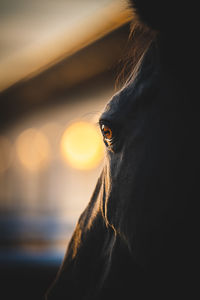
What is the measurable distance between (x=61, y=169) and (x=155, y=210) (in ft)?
23.8

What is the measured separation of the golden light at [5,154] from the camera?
9359 millimetres

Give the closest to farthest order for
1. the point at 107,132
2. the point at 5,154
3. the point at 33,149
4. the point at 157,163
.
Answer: the point at 157,163
the point at 107,132
the point at 33,149
the point at 5,154

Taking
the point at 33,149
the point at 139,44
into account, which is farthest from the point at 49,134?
the point at 139,44

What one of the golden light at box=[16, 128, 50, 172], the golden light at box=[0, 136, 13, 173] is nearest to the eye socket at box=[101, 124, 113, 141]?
the golden light at box=[16, 128, 50, 172]

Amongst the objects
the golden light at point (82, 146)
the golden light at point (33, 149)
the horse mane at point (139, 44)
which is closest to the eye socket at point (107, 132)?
the horse mane at point (139, 44)

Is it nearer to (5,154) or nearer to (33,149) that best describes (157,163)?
(33,149)

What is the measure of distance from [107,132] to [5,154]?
936 centimetres

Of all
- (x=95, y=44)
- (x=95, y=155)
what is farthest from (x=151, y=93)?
(x=95, y=155)

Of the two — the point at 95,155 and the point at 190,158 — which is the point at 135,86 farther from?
the point at 95,155

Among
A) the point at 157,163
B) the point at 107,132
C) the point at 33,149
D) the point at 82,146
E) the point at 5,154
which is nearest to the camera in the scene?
the point at 157,163

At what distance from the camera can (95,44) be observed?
2.81m

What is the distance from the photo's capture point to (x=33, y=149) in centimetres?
874

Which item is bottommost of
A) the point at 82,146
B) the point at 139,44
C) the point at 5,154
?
the point at 139,44

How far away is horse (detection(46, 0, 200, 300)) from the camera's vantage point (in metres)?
0.62
